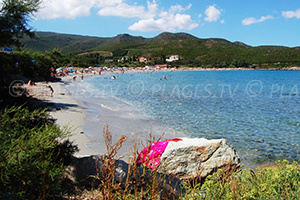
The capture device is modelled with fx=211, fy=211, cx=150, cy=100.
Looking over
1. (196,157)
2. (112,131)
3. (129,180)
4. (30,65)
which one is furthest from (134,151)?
(30,65)

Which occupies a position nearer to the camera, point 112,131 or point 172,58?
point 112,131

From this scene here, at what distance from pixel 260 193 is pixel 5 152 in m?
3.23

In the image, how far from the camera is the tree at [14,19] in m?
9.75

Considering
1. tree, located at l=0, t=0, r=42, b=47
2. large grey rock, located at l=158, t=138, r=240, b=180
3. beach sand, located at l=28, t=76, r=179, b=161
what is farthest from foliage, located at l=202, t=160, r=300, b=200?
tree, located at l=0, t=0, r=42, b=47

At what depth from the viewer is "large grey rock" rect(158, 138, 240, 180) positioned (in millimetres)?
5141

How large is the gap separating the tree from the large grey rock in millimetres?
9294

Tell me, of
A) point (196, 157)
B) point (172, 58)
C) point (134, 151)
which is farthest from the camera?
point (172, 58)

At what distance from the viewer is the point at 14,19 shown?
33.5 feet

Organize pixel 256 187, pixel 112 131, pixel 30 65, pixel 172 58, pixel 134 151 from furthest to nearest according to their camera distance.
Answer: pixel 172 58 < pixel 30 65 < pixel 112 131 < pixel 256 187 < pixel 134 151

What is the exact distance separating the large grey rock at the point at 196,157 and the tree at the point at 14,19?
929 cm

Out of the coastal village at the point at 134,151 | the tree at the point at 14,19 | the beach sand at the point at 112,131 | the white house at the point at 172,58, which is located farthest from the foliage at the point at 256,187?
the white house at the point at 172,58

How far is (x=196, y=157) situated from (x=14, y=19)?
10601 millimetres

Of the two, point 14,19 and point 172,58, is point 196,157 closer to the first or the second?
point 14,19

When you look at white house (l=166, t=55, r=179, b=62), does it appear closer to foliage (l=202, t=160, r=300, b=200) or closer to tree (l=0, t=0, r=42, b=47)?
tree (l=0, t=0, r=42, b=47)
